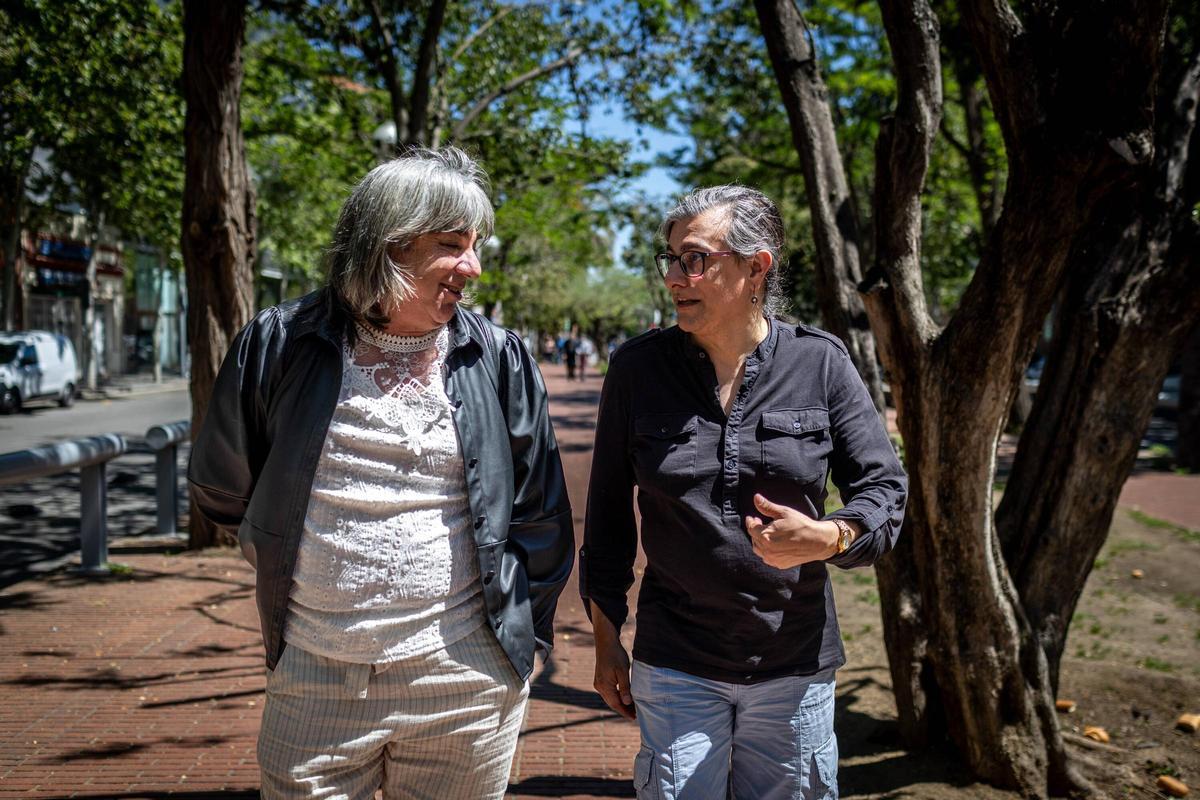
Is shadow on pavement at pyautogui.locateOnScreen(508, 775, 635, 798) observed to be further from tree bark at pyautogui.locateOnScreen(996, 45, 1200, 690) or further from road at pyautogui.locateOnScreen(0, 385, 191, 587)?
road at pyautogui.locateOnScreen(0, 385, 191, 587)

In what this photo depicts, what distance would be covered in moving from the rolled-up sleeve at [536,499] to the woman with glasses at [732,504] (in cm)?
12

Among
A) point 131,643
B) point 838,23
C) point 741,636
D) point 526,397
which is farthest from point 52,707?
point 838,23

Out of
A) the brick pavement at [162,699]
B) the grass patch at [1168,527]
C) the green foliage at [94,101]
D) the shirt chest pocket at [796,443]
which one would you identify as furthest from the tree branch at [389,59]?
the shirt chest pocket at [796,443]

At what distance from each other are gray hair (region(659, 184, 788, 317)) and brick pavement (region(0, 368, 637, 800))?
219 cm

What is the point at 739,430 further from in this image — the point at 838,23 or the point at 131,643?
the point at 838,23

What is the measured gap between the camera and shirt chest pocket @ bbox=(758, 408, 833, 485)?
85.0 inches

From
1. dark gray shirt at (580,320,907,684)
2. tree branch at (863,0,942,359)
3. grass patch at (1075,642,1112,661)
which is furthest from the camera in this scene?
grass patch at (1075,642,1112,661)

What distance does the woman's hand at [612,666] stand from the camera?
93.4 inches

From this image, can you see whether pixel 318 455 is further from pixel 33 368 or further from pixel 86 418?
pixel 33 368

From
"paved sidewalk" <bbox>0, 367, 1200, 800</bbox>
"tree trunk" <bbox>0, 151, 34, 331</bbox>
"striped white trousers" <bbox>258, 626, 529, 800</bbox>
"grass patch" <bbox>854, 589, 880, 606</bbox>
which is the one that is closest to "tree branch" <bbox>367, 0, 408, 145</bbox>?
"paved sidewalk" <bbox>0, 367, 1200, 800</bbox>

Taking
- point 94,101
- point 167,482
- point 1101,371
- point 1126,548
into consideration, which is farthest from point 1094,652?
point 94,101

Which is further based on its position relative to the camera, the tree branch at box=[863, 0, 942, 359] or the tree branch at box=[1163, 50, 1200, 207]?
the tree branch at box=[1163, 50, 1200, 207]

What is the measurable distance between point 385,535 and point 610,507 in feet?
1.85

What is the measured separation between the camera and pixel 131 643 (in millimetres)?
5344
